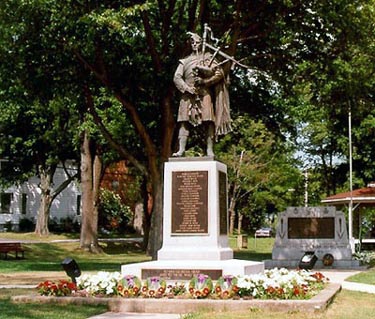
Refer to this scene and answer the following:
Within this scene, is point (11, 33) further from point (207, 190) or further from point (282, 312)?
point (282, 312)

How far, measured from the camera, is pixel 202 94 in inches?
666

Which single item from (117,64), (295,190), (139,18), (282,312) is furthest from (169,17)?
(295,190)

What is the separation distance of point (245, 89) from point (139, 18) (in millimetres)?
7704

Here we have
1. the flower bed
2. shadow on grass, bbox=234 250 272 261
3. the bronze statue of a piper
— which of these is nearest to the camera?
the flower bed

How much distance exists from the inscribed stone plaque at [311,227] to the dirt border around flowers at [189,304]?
577 inches

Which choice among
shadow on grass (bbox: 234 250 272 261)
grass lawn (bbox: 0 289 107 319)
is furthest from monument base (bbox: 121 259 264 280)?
A: shadow on grass (bbox: 234 250 272 261)

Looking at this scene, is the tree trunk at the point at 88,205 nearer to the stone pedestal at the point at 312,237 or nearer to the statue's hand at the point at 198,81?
the stone pedestal at the point at 312,237

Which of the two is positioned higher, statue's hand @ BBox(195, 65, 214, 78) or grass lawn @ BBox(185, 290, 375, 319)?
statue's hand @ BBox(195, 65, 214, 78)

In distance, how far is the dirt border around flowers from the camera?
12773 millimetres

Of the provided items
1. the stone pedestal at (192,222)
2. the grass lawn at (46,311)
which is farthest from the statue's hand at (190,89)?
the grass lawn at (46,311)

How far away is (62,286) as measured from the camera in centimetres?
1461

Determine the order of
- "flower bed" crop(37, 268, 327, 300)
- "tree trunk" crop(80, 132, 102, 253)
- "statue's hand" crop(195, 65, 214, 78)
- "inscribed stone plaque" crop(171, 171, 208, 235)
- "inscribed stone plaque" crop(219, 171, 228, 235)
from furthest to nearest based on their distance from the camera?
"tree trunk" crop(80, 132, 102, 253) → "statue's hand" crop(195, 65, 214, 78) → "inscribed stone plaque" crop(219, 171, 228, 235) → "inscribed stone plaque" crop(171, 171, 208, 235) → "flower bed" crop(37, 268, 327, 300)

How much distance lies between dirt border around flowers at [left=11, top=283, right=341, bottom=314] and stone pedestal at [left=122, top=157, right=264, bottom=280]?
1.80 meters

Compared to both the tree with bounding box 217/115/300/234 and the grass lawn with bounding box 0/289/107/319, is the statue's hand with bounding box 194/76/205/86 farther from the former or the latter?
the tree with bounding box 217/115/300/234
